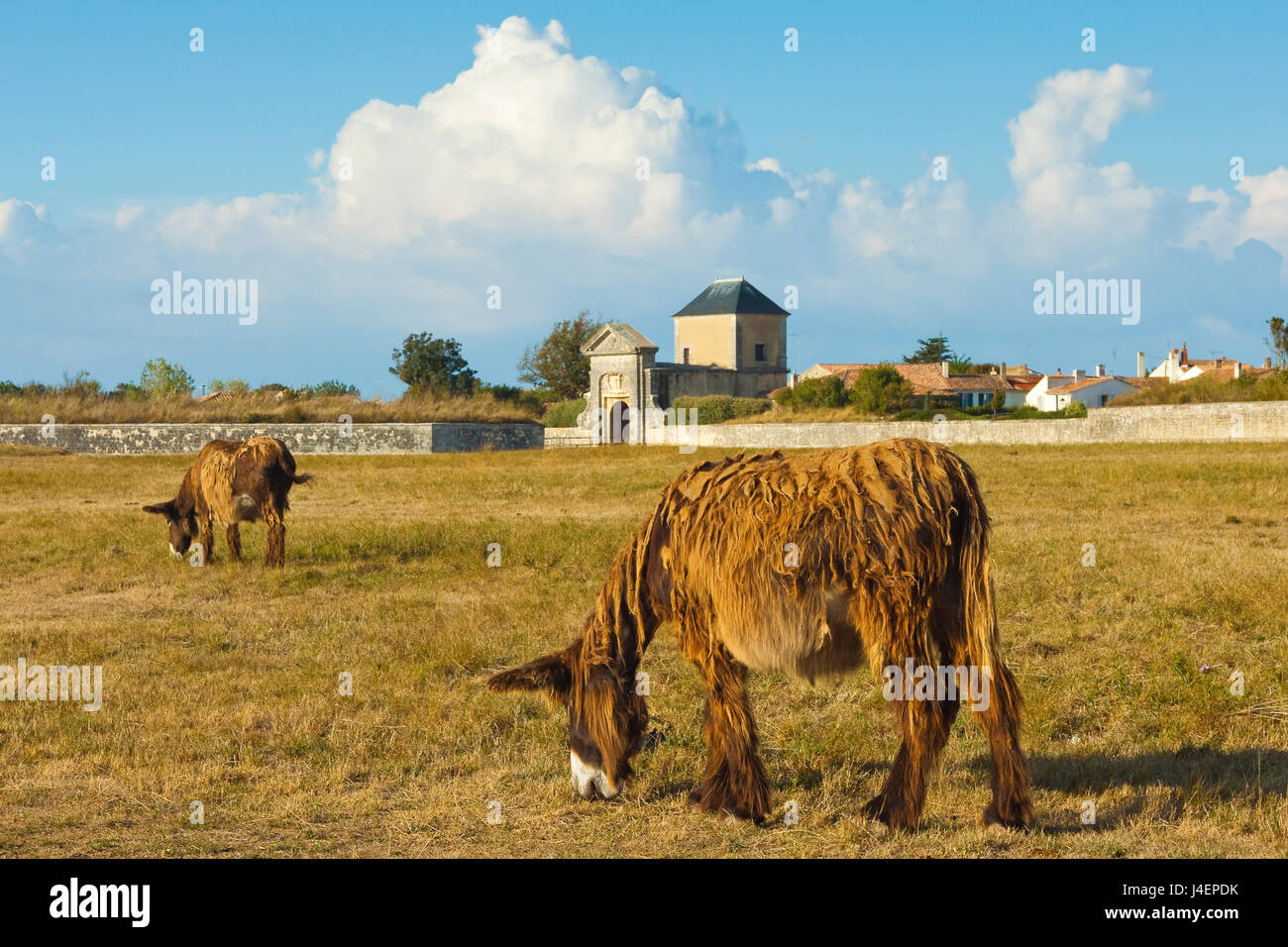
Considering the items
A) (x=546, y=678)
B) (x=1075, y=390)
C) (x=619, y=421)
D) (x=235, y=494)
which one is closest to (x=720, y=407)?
(x=619, y=421)

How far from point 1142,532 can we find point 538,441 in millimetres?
35054

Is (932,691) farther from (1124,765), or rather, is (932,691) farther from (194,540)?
(194,540)

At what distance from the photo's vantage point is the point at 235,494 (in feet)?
48.2

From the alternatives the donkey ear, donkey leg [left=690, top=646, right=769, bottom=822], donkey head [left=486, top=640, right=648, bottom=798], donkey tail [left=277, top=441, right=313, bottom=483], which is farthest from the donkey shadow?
donkey tail [left=277, top=441, right=313, bottom=483]

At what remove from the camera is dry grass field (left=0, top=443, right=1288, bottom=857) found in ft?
18.5

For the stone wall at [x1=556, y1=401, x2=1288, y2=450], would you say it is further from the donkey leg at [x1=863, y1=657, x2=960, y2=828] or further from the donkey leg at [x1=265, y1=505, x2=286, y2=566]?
the donkey leg at [x1=863, y1=657, x2=960, y2=828]

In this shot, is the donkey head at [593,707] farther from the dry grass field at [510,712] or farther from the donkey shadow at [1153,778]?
the donkey shadow at [1153,778]

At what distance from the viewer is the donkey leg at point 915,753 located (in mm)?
5266

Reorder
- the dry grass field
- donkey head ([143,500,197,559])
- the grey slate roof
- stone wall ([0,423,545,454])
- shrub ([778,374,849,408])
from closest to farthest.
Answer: the dry grass field < donkey head ([143,500,197,559]) < stone wall ([0,423,545,454]) < shrub ([778,374,849,408]) < the grey slate roof

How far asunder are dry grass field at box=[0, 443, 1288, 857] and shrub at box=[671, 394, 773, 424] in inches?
1777

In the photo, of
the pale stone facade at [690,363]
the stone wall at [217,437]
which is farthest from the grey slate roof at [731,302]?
the stone wall at [217,437]

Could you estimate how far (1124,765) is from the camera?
666 cm

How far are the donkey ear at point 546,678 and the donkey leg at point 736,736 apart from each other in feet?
2.44
